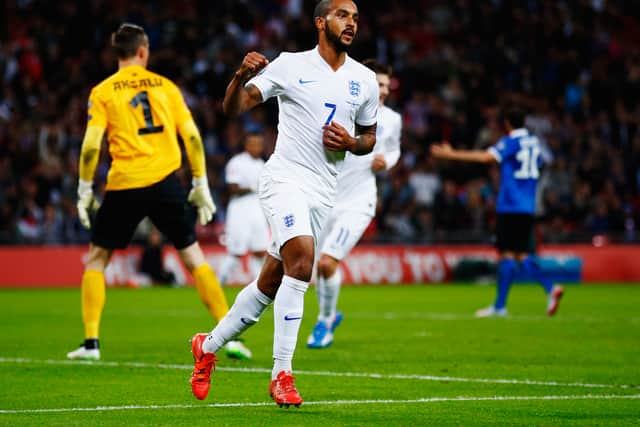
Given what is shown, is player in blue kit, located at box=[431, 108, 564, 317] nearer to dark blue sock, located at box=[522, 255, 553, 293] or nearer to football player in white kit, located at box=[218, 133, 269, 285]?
dark blue sock, located at box=[522, 255, 553, 293]

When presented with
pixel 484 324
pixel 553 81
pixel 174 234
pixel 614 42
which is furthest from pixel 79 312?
pixel 614 42

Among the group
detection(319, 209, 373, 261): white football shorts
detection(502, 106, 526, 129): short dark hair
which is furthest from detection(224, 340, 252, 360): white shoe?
detection(502, 106, 526, 129): short dark hair

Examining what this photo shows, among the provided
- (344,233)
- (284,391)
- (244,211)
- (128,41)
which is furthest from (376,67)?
(244,211)

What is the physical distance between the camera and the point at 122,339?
40.3 feet

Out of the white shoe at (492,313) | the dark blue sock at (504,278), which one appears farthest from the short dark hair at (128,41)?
the white shoe at (492,313)

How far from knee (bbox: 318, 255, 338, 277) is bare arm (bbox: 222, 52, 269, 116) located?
4478 millimetres

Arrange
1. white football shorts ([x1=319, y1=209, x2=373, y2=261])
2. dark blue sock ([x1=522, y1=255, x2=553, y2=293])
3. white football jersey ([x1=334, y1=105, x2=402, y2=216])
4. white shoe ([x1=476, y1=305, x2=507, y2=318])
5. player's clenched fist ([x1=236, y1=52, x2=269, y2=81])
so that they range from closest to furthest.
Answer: player's clenched fist ([x1=236, y1=52, x2=269, y2=81]) → white football shorts ([x1=319, y1=209, x2=373, y2=261]) → white football jersey ([x1=334, y1=105, x2=402, y2=216]) → white shoe ([x1=476, y1=305, x2=507, y2=318]) → dark blue sock ([x1=522, y1=255, x2=553, y2=293])

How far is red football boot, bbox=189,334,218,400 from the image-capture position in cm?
733

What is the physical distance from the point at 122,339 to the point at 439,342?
3190mm

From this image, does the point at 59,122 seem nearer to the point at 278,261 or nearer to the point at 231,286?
the point at 231,286

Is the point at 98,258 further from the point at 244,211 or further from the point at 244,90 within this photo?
the point at 244,211

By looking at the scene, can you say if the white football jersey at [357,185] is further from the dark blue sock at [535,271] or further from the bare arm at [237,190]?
the bare arm at [237,190]

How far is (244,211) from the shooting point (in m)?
18.5

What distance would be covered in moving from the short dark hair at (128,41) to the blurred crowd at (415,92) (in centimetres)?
1402
